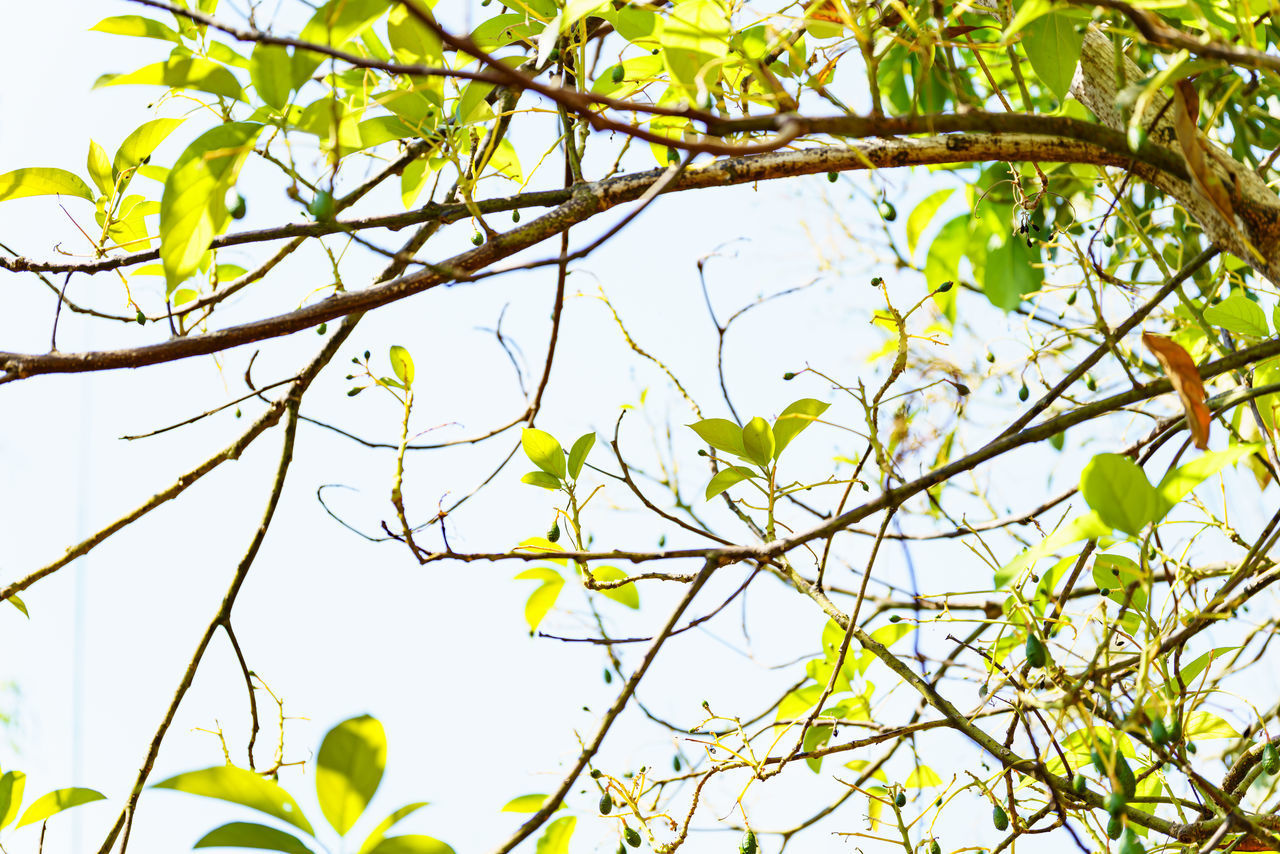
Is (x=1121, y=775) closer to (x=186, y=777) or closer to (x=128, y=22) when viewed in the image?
(x=186, y=777)

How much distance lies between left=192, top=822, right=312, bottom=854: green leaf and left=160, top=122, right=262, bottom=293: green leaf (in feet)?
0.75

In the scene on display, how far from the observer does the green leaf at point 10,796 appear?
1.90ft

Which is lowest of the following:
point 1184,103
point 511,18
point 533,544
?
point 533,544

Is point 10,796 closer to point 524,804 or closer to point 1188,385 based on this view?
point 524,804

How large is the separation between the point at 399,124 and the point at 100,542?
0.39 m

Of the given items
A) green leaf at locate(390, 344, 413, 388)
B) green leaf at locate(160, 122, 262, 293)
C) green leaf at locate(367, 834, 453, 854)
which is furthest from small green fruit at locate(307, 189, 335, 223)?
green leaf at locate(367, 834, 453, 854)

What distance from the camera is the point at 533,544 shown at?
64 centimetres

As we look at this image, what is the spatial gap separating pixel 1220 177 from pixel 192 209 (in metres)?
0.51

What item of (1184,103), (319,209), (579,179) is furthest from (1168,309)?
(319,209)

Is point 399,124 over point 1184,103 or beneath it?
over

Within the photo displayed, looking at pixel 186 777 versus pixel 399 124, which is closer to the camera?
pixel 186 777

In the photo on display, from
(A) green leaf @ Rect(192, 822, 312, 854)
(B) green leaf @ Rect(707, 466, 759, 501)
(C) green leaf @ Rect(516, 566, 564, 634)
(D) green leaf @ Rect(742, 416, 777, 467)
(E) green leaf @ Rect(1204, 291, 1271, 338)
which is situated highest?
(E) green leaf @ Rect(1204, 291, 1271, 338)

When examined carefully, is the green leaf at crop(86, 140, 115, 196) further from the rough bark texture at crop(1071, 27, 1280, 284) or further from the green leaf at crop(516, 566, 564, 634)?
the rough bark texture at crop(1071, 27, 1280, 284)

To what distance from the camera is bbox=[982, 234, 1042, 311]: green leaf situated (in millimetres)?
918
